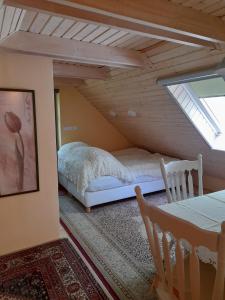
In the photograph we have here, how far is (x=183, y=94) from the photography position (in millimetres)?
3146

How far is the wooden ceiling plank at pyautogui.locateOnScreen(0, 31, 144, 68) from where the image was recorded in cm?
206

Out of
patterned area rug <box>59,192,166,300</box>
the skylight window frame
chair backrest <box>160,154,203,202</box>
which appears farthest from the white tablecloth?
the skylight window frame

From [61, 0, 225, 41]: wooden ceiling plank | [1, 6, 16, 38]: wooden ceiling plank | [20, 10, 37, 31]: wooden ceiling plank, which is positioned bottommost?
[61, 0, 225, 41]: wooden ceiling plank

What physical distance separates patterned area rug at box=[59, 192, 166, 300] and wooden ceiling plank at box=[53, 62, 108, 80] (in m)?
1.94

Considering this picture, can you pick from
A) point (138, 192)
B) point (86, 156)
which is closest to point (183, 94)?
point (86, 156)

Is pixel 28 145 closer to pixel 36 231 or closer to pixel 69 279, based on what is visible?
pixel 36 231

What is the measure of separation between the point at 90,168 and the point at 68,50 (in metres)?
1.60

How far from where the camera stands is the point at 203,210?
1.59 meters

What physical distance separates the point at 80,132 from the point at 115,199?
6.75 feet

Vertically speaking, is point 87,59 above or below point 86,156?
above

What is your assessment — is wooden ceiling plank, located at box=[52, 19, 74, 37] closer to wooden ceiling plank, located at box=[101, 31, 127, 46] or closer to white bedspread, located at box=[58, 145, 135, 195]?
wooden ceiling plank, located at box=[101, 31, 127, 46]

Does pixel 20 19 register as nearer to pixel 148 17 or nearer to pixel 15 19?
pixel 15 19

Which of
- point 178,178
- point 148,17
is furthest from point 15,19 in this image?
point 178,178

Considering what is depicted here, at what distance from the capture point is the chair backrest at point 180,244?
2.71 ft
